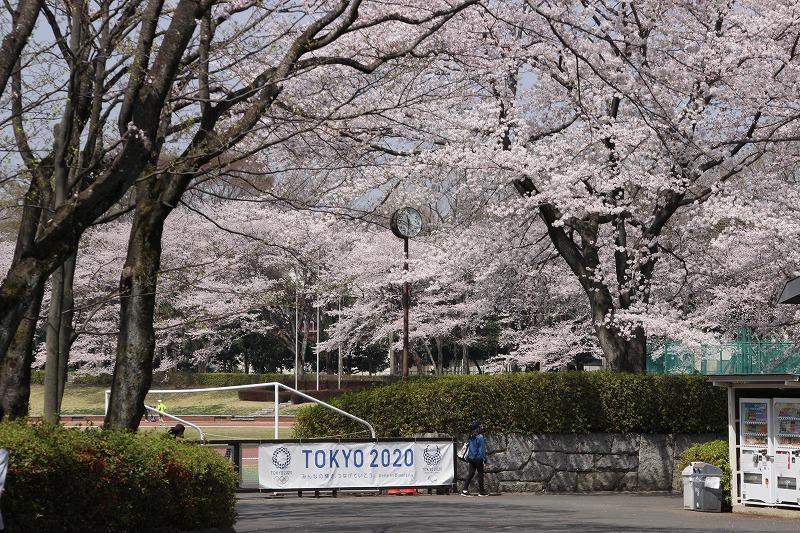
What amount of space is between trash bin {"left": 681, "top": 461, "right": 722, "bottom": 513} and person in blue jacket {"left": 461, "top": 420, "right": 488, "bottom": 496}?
4418mm

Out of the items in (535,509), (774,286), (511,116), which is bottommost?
(535,509)

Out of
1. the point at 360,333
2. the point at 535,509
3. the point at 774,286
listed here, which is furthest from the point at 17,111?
the point at 360,333

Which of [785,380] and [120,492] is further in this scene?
[785,380]

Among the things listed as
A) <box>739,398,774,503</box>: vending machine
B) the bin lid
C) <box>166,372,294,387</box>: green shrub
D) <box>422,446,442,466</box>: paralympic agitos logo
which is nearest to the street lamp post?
<box>422,446,442,466</box>: paralympic agitos logo

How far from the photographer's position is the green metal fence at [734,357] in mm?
33312

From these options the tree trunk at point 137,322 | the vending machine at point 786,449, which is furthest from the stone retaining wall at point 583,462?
the tree trunk at point 137,322

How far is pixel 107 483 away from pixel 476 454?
13751 millimetres

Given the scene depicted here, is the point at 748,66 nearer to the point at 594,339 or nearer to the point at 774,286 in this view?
the point at 774,286

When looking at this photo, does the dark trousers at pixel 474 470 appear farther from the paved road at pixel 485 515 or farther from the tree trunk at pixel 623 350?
the tree trunk at pixel 623 350

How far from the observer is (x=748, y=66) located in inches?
1035

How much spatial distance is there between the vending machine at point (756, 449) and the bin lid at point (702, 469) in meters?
0.51

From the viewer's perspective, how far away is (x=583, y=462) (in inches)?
1041

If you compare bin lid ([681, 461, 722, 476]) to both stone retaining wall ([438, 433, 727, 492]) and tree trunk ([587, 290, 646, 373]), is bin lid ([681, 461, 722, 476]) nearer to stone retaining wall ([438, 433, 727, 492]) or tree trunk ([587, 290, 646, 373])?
stone retaining wall ([438, 433, 727, 492])

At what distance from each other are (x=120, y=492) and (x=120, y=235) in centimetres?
4732
